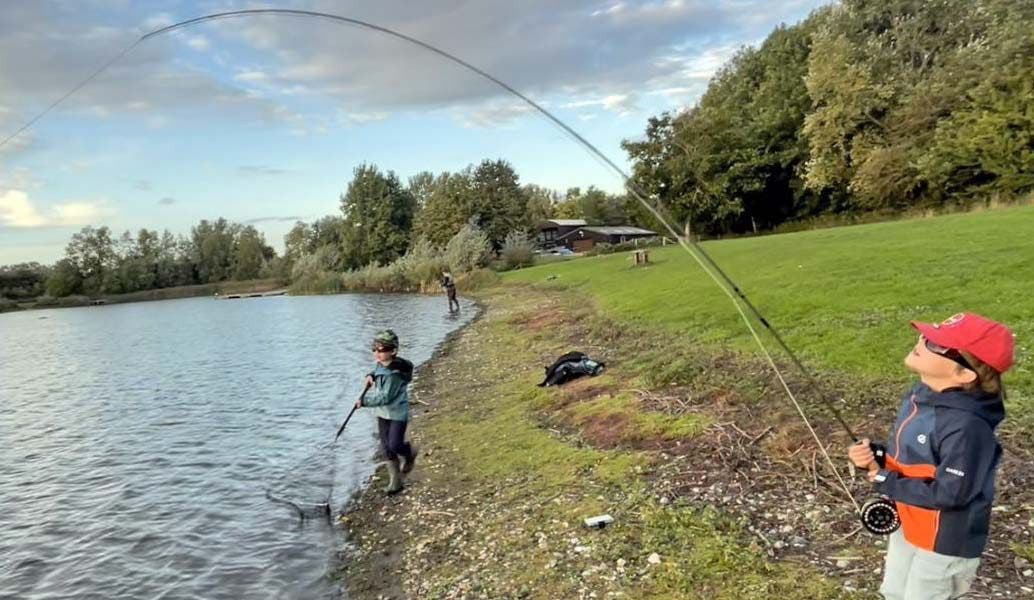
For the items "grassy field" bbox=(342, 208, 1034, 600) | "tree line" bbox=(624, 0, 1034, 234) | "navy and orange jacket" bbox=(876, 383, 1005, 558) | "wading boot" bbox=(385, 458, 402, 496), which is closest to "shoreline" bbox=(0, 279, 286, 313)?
"tree line" bbox=(624, 0, 1034, 234)

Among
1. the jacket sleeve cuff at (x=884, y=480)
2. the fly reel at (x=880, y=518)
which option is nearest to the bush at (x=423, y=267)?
the fly reel at (x=880, y=518)

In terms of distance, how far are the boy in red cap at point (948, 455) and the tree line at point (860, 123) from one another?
49391 millimetres

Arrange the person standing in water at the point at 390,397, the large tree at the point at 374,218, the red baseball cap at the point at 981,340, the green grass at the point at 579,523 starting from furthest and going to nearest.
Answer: the large tree at the point at 374,218, the person standing in water at the point at 390,397, the green grass at the point at 579,523, the red baseball cap at the point at 981,340

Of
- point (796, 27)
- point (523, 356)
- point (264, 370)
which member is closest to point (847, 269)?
point (523, 356)

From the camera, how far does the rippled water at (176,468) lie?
8.97 m

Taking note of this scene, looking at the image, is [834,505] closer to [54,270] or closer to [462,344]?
[462,344]

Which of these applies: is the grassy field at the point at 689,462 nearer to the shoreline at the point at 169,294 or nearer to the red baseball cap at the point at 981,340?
the red baseball cap at the point at 981,340

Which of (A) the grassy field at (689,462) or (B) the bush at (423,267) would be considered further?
(B) the bush at (423,267)

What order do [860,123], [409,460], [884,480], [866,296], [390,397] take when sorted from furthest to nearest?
[860,123] < [866,296] < [409,460] < [390,397] < [884,480]

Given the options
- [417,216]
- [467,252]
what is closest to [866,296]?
[467,252]

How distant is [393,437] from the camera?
10469 mm

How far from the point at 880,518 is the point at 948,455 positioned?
27.4 inches

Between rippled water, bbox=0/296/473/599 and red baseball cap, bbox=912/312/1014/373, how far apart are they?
7017mm

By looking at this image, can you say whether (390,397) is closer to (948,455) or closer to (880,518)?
(880,518)
